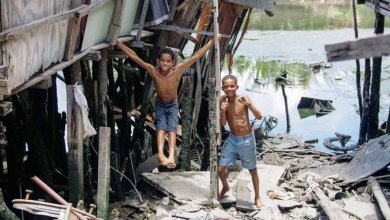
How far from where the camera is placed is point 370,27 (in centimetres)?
2586

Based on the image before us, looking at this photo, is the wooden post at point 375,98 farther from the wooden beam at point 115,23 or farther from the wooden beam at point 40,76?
the wooden beam at point 40,76

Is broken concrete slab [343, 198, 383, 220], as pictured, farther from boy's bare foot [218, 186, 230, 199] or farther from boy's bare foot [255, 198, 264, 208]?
boy's bare foot [218, 186, 230, 199]

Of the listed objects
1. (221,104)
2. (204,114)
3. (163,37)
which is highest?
(163,37)

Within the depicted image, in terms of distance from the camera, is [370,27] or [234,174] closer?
[234,174]

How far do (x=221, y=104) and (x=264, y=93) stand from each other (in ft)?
35.0

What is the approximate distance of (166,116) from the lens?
6961 millimetres

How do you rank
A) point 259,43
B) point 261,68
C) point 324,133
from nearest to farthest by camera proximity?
point 324,133, point 261,68, point 259,43

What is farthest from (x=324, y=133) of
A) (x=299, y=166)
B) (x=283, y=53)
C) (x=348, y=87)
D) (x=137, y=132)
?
(x=283, y=53)

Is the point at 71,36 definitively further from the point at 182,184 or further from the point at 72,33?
the point at 182,184

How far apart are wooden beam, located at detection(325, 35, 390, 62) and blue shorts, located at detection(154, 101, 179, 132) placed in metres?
4.49

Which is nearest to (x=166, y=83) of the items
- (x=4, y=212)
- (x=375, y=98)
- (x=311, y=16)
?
(x=4, y=212)

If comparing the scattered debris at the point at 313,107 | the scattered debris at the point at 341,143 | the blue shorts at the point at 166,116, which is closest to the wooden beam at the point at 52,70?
the blue shorts at the point at 166,116

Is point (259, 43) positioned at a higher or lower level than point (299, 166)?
higher

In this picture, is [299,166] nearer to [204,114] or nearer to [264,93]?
[204,114]
